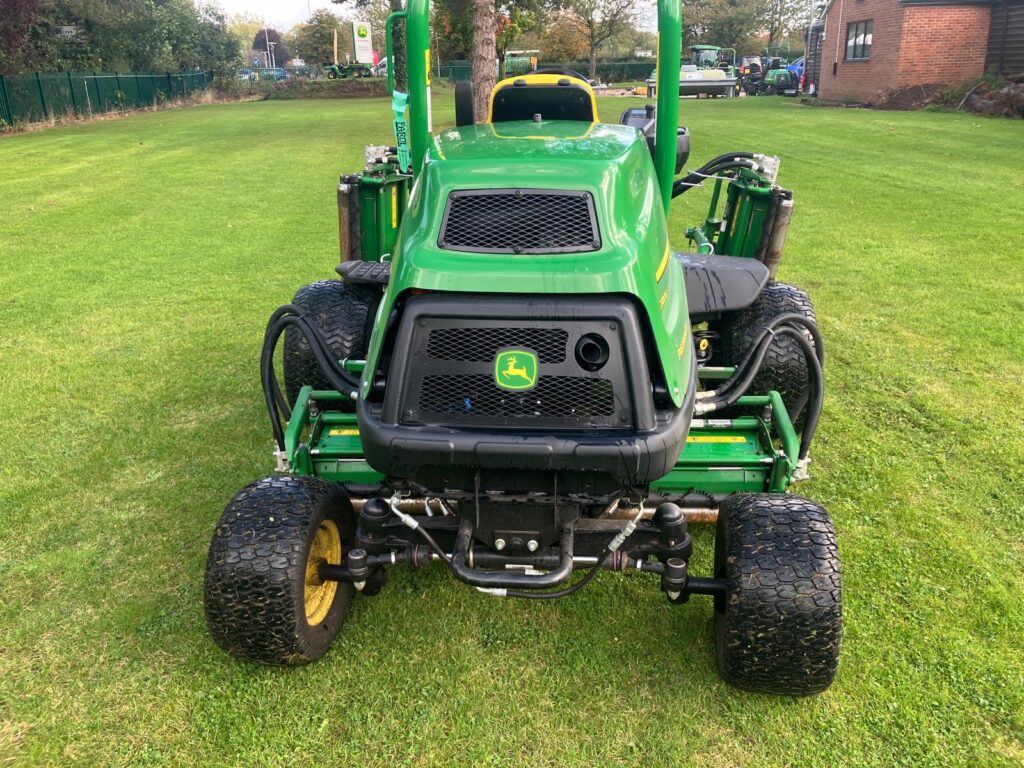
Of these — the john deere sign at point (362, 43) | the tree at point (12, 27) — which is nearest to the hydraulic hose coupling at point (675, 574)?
the tree at point (12, 27)

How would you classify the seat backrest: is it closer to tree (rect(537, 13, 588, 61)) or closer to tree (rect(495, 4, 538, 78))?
tree (rect(495, 4, 538, 78))

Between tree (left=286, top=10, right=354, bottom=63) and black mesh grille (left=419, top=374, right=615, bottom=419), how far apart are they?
6258cm

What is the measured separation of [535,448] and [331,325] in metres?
2.13

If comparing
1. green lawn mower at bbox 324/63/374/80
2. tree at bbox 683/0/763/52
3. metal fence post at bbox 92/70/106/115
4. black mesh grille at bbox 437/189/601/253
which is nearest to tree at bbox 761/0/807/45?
tree at bbox 683/0/763/52

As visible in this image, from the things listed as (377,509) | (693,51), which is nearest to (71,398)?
(377,509)

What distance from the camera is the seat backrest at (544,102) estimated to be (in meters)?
3.93

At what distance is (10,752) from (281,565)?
1.03m

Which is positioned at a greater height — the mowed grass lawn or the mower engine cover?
the mower engine cover

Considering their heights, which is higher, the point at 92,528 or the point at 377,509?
the point at 377,509

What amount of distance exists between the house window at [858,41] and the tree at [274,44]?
272ft

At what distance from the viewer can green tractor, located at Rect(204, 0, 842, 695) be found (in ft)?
8.14

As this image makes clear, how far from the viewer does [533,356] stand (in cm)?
250

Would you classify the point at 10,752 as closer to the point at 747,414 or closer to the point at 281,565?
the point at 281,565

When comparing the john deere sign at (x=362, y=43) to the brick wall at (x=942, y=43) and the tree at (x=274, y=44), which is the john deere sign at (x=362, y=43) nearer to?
the brick wall at (x=942, y=43)
